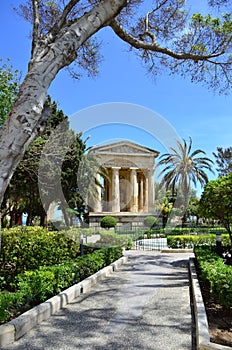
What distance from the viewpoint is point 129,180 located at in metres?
41.4

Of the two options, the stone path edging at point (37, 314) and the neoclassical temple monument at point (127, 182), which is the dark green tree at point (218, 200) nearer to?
the stone path edging at point (37, 314)

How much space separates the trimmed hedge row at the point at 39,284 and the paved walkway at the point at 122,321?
46 cm

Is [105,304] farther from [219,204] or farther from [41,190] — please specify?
[41,190]

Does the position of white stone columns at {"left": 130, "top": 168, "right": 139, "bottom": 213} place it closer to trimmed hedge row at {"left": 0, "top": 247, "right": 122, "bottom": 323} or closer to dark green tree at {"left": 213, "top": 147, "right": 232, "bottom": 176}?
dark green tree at {"left": 213, "top": 147, "right": 232, "bottom": 176}

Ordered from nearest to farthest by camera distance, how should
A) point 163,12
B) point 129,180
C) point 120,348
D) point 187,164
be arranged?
1. point 120,348
2. point 163,12
3. point 187,164
4. point 129,180

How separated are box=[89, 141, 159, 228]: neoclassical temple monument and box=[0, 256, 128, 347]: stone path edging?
2776 cm

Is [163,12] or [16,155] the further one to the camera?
[163,12]

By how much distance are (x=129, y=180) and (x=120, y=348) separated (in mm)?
37593

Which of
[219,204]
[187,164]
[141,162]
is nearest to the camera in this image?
[219,204]

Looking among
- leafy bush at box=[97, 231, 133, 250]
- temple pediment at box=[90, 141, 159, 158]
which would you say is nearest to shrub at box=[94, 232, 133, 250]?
leafy bush at box=[97, 231, 133, 250]

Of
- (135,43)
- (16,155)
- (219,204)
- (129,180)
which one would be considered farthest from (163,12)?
(129,180)

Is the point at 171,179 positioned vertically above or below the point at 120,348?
above

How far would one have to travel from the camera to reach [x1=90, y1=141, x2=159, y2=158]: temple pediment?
35.8 meters

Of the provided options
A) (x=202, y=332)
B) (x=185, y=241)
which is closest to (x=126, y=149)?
(x=185, y=241)
